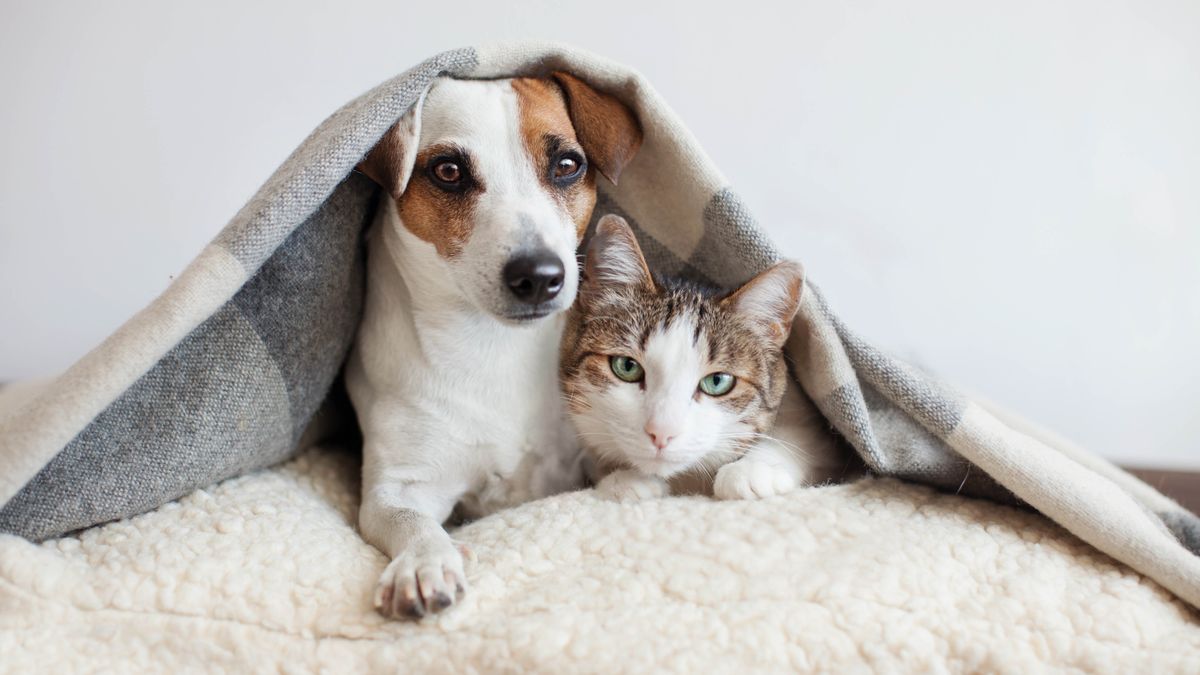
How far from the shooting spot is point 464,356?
4.75 feet

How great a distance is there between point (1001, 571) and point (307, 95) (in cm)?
174

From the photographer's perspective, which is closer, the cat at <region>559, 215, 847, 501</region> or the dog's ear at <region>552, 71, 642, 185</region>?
the cat at <region>559, 215, 847, 501</region>

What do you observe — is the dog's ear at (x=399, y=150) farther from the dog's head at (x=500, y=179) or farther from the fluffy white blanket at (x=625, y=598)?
the fluffy white blanket at (x=625, y=598)

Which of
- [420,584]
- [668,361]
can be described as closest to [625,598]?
[420,584]

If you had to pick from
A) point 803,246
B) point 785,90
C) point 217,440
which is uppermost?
point 785,90

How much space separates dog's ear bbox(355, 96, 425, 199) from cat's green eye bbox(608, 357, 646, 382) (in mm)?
410

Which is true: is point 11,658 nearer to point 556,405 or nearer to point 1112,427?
point 556,405

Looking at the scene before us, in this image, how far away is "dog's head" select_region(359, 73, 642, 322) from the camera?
4.07 feet

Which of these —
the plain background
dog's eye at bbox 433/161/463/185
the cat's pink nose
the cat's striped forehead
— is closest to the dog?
dog's eye at bbox 433/161/463/185

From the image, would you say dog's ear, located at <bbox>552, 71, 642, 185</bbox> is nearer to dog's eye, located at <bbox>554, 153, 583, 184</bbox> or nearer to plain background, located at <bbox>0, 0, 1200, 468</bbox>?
dog's eye, located at <bbox>554, 153, 583, 184</bbox>

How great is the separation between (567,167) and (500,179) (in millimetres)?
123

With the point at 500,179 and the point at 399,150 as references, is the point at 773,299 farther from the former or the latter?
the point at 399,150

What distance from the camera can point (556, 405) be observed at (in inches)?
58.7

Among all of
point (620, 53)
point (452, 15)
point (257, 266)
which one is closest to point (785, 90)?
point (620, 53)
